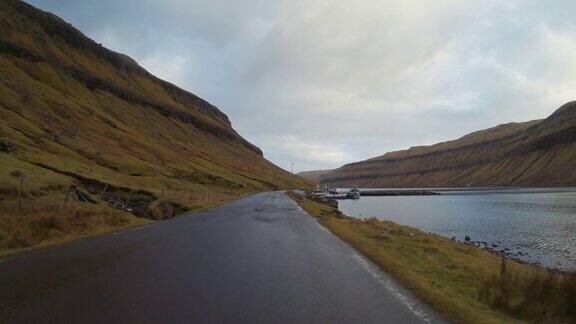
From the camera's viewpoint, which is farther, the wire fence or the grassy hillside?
the grassy hillside

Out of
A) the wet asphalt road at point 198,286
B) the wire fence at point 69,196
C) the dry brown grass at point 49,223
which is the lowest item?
the wet asphalt road at point 198,286

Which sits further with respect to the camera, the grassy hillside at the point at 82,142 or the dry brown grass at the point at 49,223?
the grassy hillside at the point at 82,142

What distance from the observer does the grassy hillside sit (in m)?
27.8

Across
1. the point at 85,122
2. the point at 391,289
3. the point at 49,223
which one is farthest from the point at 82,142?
the point at 391,289

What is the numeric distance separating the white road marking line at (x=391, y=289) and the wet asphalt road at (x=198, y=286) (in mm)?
27

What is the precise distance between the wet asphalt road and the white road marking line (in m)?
0.03

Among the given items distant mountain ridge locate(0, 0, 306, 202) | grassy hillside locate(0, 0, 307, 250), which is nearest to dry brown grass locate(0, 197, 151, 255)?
grassy hillside locate(0, 0, 307, 250)

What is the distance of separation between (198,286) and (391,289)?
4137mm

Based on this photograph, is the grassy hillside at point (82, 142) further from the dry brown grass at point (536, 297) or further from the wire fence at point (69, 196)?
the dry brown grass at point (536, 297)

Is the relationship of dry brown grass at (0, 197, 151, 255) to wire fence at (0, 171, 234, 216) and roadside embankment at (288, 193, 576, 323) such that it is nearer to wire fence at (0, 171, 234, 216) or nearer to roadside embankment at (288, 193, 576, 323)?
wire fence at (0, 171, 234, 216)

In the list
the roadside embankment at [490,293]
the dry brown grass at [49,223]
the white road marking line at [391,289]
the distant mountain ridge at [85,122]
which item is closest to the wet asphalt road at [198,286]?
the white road marking line at [391,289]

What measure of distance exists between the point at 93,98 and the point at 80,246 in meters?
130

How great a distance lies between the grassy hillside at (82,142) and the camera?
1094 inches

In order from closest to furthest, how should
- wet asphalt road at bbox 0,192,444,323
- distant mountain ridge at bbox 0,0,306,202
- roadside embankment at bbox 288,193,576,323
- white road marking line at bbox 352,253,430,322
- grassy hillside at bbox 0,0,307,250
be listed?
wet asphalt road at bbox 0,192,444,323
white road marking line at bbox 352,253,430,322
roadside embankment at bbox 288,193,576,323
grassy hillside at bbox 0,0,307,250
distant mountain ridge at bbox 0,0,306,202
